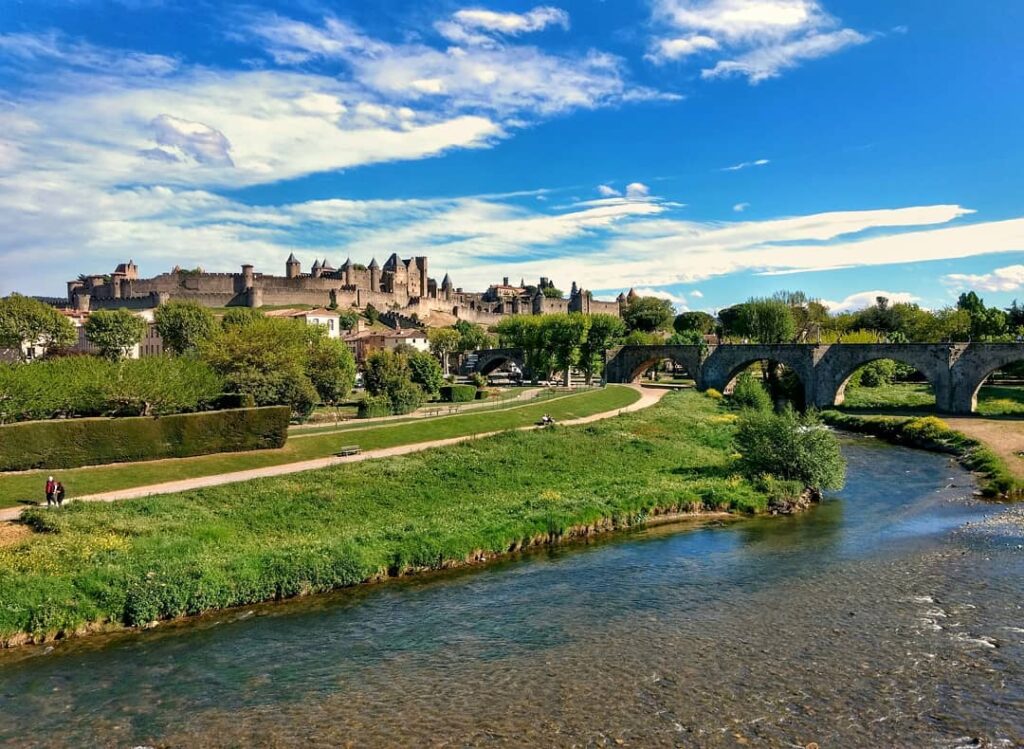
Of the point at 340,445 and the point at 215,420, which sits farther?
the point at 340,445

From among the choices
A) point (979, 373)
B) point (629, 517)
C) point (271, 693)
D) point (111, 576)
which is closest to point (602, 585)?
point (629, 517)

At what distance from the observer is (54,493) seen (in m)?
21.1

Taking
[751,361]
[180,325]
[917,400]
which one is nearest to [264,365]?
[180,325]

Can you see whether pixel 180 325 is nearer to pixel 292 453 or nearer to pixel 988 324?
pixel 292 453

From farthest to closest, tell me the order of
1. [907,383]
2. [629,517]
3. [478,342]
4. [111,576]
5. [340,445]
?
[478,342]
[907,383]
[340,445]
[629,517]
[111,576]

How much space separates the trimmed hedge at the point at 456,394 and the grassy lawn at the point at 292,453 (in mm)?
8008

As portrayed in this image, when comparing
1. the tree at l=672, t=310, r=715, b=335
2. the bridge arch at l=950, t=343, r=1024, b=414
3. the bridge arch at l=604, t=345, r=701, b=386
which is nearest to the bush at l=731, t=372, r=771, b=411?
the bridge arch at l=604, t=345, r=701, b=386

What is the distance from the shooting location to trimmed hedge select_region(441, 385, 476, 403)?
55.8 m

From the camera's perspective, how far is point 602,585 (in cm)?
1939

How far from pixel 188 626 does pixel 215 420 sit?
14.4m

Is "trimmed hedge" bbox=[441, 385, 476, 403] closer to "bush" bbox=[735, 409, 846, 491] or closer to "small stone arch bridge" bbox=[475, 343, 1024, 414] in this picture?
"small stone arch bridge" bbox=[475, 343, 1024, 414]

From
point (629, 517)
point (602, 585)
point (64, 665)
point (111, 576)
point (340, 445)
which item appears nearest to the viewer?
point (64, 665)

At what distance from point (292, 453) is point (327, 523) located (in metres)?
8.21

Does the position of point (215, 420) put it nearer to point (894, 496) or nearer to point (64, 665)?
point (64, 665)
